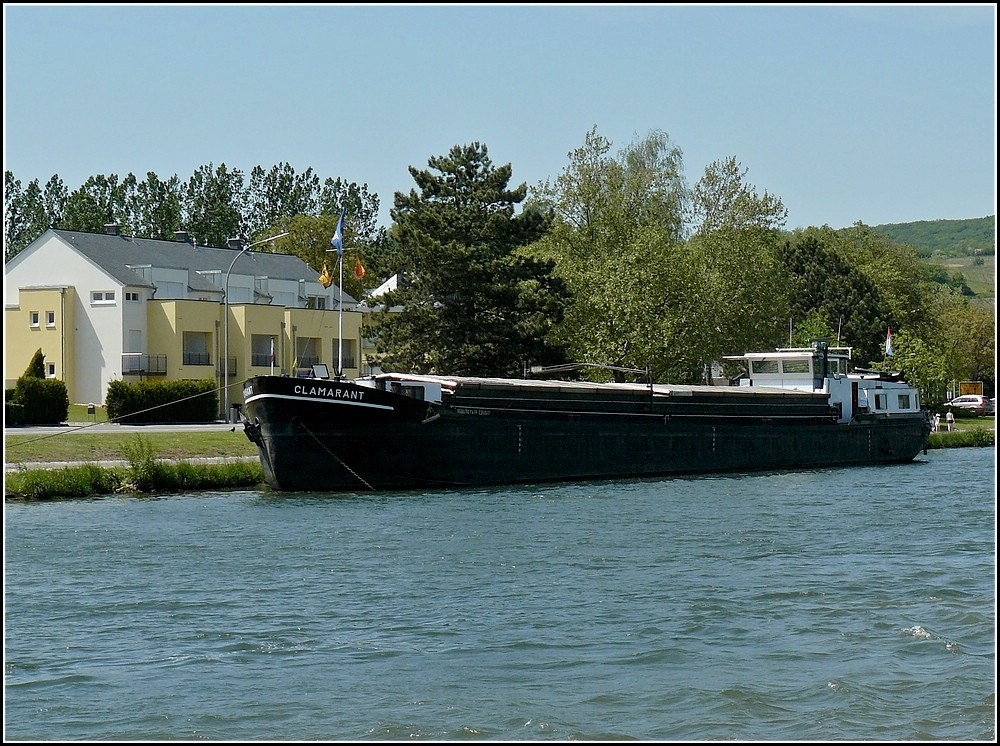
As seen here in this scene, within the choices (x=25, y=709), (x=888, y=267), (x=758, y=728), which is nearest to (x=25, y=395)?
(x=25, y=709)

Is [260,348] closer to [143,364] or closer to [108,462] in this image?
[143,364]

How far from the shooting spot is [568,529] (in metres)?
23.7

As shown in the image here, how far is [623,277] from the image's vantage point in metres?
55.7

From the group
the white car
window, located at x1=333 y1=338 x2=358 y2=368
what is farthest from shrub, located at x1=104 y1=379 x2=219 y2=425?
the white car

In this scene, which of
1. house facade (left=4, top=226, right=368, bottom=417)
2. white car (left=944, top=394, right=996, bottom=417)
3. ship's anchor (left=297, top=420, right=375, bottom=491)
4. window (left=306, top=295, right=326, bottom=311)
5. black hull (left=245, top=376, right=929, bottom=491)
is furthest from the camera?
white car (left=944, top=394, right=996, bottom=417)

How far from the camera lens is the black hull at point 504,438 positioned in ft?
100

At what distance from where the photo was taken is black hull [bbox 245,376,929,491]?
3058 centimetres

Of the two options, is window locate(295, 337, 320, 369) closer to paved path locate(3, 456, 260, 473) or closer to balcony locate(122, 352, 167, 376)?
balcony locate(122, 352, 167, 376)

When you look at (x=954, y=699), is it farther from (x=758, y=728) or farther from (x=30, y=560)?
(x=30, y=560)

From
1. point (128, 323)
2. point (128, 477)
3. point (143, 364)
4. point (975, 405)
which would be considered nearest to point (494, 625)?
point (128, 477)

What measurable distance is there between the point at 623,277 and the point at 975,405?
41988mm

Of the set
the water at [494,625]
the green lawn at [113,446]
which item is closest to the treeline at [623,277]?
the green lawn at [113,446]

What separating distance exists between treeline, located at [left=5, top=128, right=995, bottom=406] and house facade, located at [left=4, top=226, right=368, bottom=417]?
858 cm

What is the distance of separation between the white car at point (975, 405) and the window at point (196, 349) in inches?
1885
